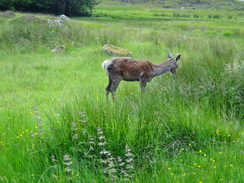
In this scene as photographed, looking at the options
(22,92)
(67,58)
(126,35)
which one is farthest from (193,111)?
(126,35)

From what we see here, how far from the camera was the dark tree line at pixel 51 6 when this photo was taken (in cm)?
3639

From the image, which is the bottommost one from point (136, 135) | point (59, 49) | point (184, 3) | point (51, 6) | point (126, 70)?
point (136, 135)

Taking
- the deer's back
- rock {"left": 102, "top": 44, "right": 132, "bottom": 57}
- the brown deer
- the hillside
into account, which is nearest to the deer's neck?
the brown deer

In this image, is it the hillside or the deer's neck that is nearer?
the deer's neck

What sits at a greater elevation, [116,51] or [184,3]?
[184,3]

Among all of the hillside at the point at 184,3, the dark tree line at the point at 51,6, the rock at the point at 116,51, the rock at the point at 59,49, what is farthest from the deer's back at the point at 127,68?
the hillside at the point at 184,3

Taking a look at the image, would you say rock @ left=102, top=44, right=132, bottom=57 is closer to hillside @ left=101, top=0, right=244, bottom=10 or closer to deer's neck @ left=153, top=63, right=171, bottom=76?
deer's neck @ left=153, top=63, right=171, bottom=76

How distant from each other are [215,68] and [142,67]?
1.99m

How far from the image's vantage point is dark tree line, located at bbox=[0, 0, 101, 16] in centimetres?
3639

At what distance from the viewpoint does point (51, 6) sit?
4050cm

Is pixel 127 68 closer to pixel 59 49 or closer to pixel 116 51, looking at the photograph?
pixel 116 51

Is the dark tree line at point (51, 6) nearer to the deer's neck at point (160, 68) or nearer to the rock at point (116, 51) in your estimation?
the rock at point (116, 51)

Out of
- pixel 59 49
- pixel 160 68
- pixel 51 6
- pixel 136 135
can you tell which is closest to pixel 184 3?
pixel 51 6

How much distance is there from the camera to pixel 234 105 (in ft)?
21.0
